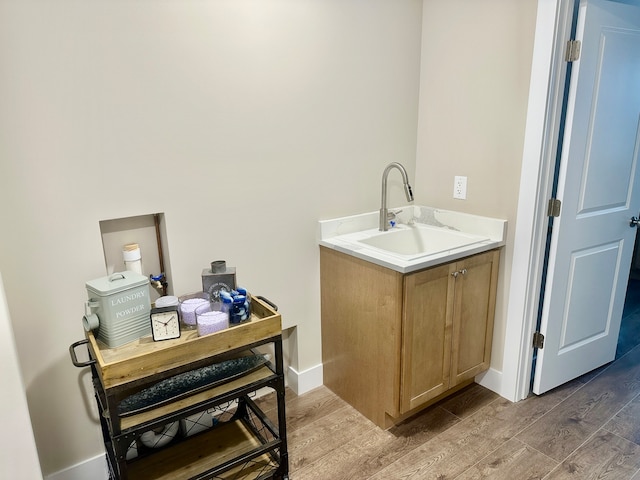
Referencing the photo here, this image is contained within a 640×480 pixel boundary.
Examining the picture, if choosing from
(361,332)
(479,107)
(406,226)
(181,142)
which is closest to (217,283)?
(181,142)

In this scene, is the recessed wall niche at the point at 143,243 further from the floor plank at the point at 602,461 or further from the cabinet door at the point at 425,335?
the floor plank at the point at 602,461

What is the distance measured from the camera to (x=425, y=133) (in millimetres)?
2447

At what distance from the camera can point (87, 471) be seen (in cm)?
172

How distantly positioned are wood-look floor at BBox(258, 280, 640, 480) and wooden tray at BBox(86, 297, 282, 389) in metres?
0.75

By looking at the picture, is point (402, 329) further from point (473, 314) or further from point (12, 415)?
point (12, 415)

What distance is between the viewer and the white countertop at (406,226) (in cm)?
185

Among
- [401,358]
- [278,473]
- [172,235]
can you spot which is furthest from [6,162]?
[401,358]

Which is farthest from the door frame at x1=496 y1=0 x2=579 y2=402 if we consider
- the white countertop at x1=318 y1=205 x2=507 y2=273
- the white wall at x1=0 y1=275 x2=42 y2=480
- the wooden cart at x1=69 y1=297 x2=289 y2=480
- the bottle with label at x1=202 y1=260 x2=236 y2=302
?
the white wall at x1=0 y1=275 x2=42 y2=480

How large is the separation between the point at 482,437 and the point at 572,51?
70.0 inches

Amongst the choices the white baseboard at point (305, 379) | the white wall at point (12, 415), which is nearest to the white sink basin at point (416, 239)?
the white baseboard at point (305, 379)

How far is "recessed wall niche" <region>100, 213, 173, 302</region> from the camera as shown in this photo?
66.6 inches

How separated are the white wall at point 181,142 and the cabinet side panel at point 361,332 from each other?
11 centimetres

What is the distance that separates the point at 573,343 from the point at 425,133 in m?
1.41

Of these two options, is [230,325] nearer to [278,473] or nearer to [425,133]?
[278,473]
